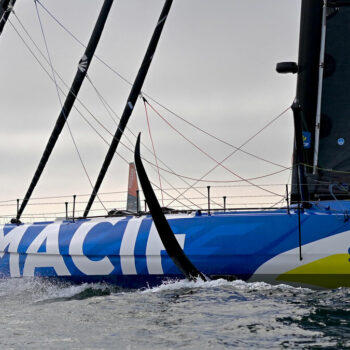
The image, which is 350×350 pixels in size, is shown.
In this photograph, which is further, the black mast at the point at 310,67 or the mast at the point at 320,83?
the black mast at the point at 310,67

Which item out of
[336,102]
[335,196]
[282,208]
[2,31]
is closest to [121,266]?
[282,208]

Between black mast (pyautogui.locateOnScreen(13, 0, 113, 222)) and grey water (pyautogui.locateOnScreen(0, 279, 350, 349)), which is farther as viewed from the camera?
black mast (pyautogui.locateOnScreen(13, 0, 113, 222))

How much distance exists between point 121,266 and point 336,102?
17.0 feet

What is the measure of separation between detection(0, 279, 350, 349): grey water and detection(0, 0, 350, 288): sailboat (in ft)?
1.04

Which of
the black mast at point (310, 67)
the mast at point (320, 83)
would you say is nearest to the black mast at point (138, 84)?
the black mast at point (310, 67)

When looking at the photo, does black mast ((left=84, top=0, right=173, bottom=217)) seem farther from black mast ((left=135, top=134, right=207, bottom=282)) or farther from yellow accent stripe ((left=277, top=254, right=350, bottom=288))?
yellow accent stripe ((left=277, top=254, right=350, bottom=288))

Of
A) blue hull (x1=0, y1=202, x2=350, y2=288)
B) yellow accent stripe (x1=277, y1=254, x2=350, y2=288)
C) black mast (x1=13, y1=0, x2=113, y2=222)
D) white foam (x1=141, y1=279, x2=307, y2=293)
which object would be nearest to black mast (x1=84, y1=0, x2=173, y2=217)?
black mast (x1=13, y1=0, x2=113, y2=222)

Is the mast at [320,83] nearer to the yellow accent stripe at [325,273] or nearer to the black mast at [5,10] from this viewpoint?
the yellow accent stripe at [325,273]

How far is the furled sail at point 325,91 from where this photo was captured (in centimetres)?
1394

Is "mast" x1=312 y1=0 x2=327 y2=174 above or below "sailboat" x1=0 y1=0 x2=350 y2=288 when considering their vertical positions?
above

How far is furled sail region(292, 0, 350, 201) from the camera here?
13938mm

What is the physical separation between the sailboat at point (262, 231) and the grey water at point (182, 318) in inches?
12.4

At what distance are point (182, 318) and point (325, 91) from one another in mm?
6588

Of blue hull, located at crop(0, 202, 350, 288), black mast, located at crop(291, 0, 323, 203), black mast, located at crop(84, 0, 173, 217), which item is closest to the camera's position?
blue hull, located at crop(0, 202, 350, 288)
